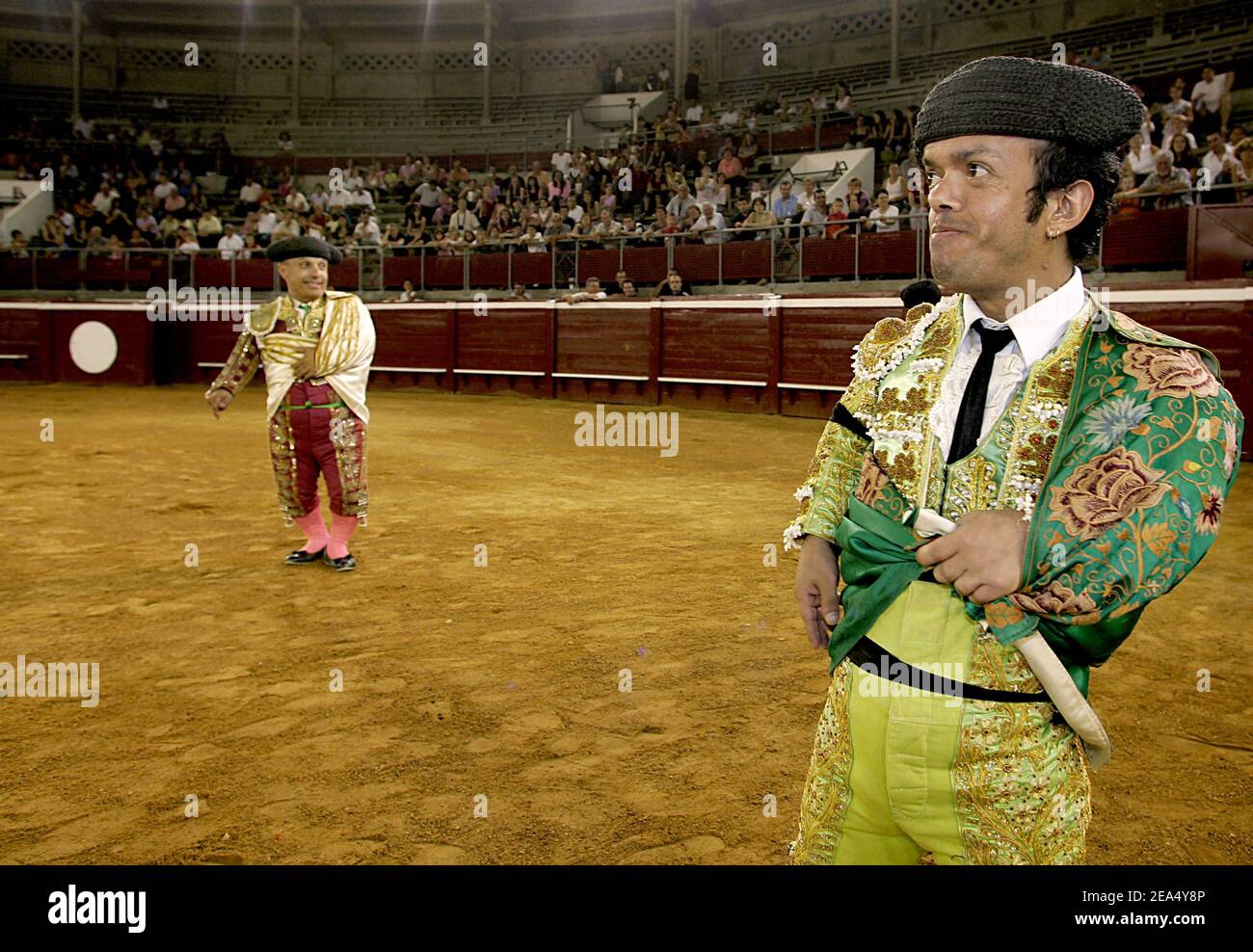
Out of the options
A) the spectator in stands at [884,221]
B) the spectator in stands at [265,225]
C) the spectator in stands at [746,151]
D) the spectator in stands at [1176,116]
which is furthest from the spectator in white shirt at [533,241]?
the spectator in stands at [1176,116]

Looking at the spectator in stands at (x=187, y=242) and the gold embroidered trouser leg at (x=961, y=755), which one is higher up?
the spectator in stands at (x=187, y=242)

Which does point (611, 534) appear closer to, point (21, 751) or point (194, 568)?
point (194, 568)

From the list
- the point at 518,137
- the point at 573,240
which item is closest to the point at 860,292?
the point at 573,240

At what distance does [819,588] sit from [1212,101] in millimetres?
13547

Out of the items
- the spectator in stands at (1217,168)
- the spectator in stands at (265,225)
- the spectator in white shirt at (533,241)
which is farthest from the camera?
the spectator in stands at (265,225)

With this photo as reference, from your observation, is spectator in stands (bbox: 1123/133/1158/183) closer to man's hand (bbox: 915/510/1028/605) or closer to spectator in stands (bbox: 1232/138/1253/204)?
spectator in stands (bbox: 1232/138/1253/204)

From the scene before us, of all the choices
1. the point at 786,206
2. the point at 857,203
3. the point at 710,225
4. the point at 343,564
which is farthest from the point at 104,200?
the point at 343,564

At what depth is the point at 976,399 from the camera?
1.20 metres

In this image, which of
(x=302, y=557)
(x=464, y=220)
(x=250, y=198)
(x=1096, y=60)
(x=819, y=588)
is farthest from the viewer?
(x=250, y=198)

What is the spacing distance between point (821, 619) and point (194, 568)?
4104 mm

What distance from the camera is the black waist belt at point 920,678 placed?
44.8 inches

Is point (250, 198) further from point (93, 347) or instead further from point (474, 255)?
point (474, 255)

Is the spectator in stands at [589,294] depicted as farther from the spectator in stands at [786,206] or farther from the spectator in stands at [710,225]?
the spectator in stands at [786,206]

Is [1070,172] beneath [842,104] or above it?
beneath
